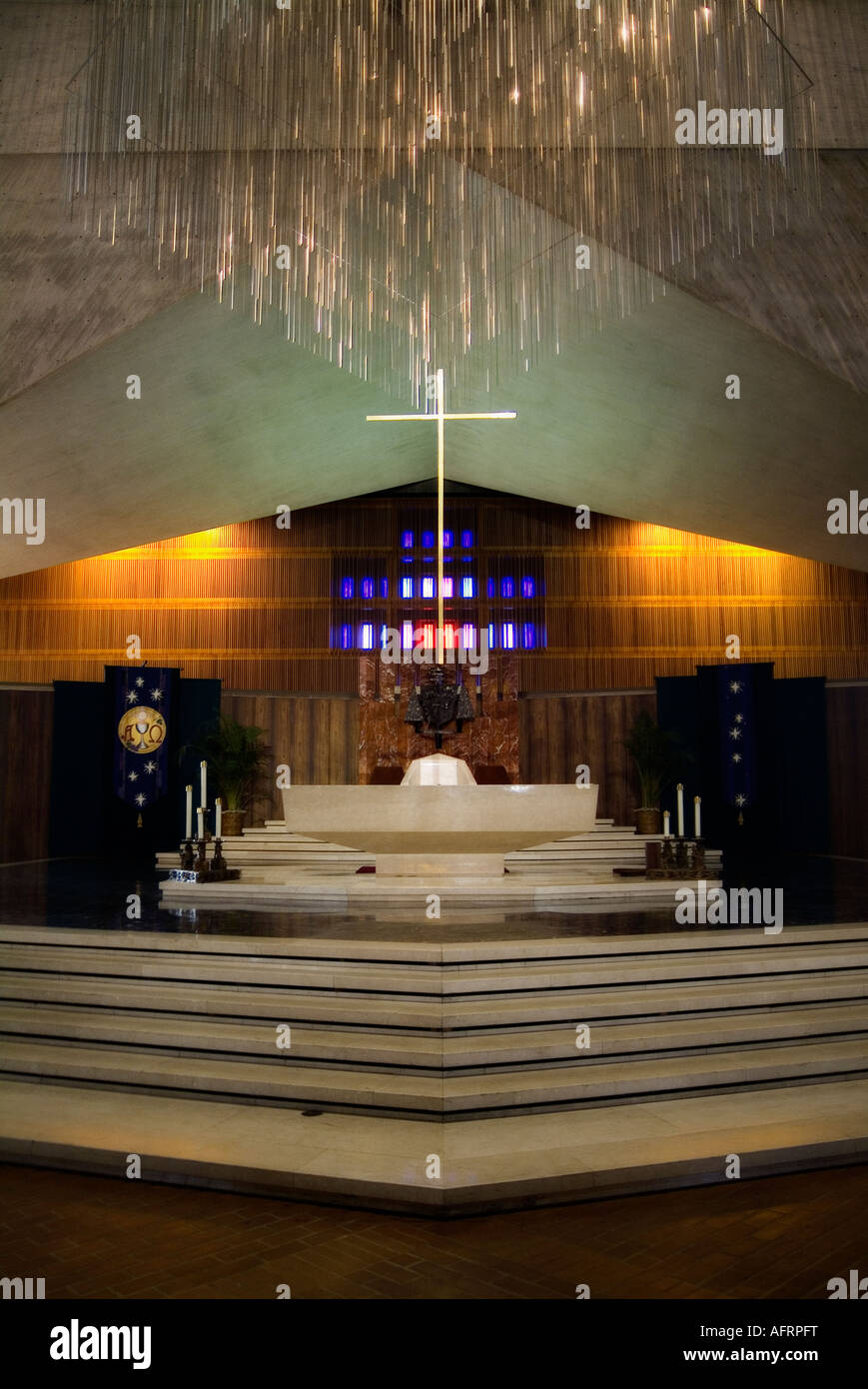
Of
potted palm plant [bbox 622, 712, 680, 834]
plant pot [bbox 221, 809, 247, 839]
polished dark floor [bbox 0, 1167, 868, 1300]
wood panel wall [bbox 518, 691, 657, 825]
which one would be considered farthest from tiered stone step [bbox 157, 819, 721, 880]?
polished dark floor [bbox 0, 1167, 868, 1300]

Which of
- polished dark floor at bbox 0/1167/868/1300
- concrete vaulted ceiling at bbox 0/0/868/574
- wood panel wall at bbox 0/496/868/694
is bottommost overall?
polished dark floor at bbox 0/1167/868/1300

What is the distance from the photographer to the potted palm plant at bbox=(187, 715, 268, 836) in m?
12.4

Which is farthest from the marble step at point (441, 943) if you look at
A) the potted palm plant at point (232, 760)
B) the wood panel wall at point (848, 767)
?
the wood panel wall at point (848, 767)

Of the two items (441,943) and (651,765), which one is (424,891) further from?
(651,765)

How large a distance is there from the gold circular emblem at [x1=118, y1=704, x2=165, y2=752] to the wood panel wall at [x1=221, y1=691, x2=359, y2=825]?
39.4 inches

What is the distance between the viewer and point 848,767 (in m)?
12.8

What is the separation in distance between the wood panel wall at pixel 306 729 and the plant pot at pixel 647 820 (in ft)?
13.5

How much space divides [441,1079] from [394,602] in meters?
11.6

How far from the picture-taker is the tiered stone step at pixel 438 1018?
13.6ft

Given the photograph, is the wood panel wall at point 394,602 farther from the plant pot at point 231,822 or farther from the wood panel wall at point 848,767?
the plant pot at point 231,822

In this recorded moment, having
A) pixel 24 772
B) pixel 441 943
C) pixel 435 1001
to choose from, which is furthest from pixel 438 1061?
pixel 24 772

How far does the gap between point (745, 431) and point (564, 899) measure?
5.15 metres

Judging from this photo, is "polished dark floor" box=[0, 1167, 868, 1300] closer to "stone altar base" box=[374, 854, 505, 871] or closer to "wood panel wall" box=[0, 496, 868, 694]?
"stone altar base" box=[374, 854, 505, 871]
